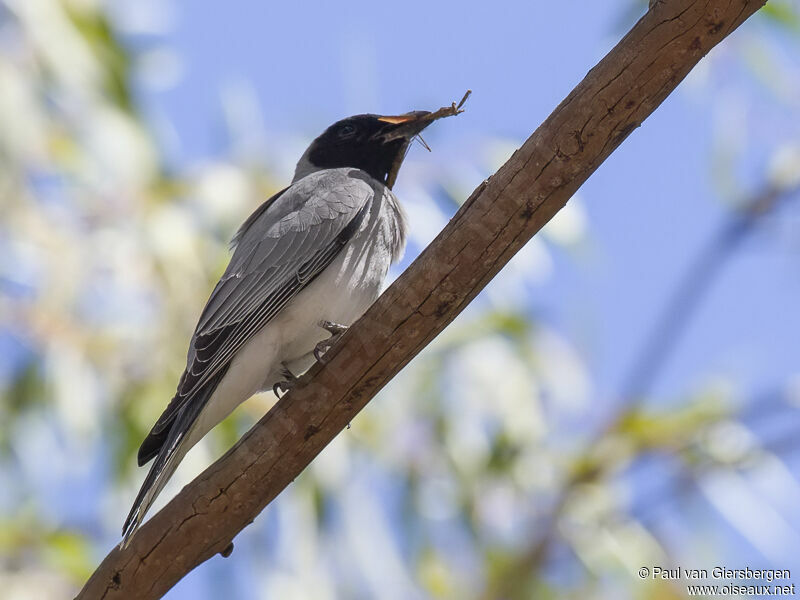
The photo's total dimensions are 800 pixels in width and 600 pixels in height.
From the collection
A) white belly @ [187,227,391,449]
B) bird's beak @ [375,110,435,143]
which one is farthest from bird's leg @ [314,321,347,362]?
bird's beak @ [375,110,435,143]

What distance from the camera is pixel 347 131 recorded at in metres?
4.17

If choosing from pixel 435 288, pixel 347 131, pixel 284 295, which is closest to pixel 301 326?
pixel 284 295

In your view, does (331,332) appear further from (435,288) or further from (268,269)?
(435,288)

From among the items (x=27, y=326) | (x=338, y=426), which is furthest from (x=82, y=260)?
(x=338, y=426)

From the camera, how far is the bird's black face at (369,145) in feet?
13.2

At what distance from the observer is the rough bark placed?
2516mm

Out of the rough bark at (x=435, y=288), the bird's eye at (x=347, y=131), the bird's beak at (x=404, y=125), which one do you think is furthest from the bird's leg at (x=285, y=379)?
the bird's eye at (x=347, y=131)

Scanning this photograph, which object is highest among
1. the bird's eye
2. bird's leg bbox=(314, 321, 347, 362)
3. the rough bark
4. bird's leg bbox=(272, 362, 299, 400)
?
the bird's eye

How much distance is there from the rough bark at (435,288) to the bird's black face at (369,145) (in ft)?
4.57

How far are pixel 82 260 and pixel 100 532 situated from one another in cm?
133

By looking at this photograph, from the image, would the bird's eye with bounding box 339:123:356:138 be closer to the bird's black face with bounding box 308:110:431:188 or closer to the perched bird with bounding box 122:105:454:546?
the bird's black face with bounding box 308:110:431:188

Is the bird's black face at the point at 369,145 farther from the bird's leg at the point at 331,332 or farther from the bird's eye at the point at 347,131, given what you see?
the bird's leg at the point at 331,332

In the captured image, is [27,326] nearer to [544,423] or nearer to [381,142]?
[381,142]

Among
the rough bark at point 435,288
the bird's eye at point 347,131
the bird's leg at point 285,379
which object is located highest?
→ the bird's eye at point 347,131
